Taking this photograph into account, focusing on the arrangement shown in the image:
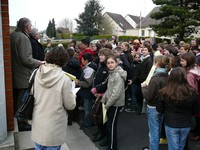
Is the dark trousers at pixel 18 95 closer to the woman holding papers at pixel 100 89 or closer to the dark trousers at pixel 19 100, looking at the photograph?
the dark trousers at pixel 19 100

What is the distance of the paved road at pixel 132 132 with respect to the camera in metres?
4.48

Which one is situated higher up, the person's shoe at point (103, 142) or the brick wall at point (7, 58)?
the brick wall at point (7, 58)

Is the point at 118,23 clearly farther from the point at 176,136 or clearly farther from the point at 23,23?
the point at 176,136

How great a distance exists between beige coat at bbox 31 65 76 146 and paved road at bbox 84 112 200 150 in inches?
76.4

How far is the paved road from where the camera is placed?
4.48 meters

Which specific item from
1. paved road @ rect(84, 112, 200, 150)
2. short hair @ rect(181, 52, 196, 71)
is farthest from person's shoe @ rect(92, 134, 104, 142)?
short hair @ rect(181, 52, 196, 71)

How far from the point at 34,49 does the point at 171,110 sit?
2683mm

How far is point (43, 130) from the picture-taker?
2676 mm

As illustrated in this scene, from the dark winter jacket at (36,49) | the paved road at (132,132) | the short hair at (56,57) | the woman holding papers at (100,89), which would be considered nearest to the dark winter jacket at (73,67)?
the woman holding papers at (100,89)

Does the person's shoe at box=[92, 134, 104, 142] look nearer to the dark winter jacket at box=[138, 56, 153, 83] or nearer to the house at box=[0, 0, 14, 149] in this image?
the house at box=[0, 0, 14, 149]

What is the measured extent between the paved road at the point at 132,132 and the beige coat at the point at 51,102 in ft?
6.37

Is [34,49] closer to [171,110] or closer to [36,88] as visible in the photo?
[36,88]

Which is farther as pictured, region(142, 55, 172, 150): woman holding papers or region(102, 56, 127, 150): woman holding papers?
region(102, 56, 127, 150): woman holding papers

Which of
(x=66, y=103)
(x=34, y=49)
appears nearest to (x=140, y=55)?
(x=34, y=49)
